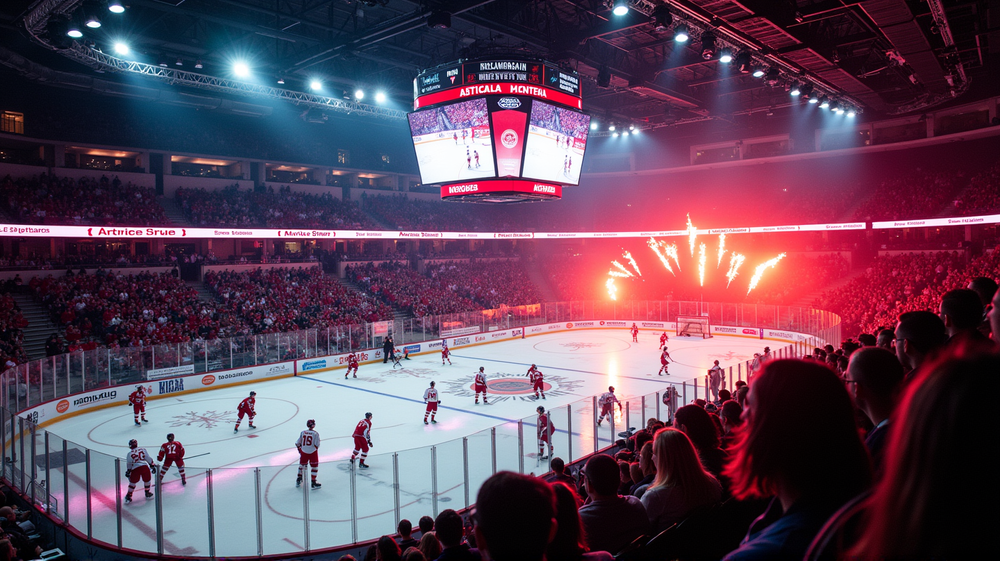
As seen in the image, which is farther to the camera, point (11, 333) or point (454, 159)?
point (11, 333)

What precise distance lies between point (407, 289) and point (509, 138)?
22.7 metres

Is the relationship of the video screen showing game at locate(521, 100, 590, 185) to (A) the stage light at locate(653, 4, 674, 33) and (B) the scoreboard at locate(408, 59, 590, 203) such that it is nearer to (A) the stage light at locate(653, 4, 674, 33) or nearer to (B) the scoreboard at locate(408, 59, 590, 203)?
(B) the scoreboard at locate(408, 59, 590, 203)

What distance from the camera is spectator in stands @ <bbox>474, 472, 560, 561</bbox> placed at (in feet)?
6.50

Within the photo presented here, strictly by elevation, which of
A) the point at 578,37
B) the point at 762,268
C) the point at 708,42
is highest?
the point at 578,37

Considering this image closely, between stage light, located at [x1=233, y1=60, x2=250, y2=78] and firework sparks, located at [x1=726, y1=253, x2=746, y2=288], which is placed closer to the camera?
stage light, located at [x1=233, y1=60, x2=250, y2=78]

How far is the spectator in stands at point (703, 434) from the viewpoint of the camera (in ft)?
16.5

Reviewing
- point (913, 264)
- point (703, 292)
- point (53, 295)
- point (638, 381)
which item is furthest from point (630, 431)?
point (703, 292)

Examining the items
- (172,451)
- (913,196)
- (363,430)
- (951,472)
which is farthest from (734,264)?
(951,472)

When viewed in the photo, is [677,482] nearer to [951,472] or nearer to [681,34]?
[951,472]

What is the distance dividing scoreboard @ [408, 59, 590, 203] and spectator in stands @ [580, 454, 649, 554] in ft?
54.2

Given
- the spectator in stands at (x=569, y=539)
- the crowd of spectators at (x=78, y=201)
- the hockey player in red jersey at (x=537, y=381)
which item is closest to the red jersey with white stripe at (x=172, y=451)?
the hockey player in red jersey at (x=537, y=381)

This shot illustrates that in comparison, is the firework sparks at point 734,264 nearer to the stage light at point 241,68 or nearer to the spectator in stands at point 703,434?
the stage light at point 241,68

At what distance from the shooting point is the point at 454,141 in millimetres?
20406

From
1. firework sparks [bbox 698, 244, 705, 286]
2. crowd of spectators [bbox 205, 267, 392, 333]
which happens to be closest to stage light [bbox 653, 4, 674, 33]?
crowd of spectators [bbox 205, 267, 392, 333]
